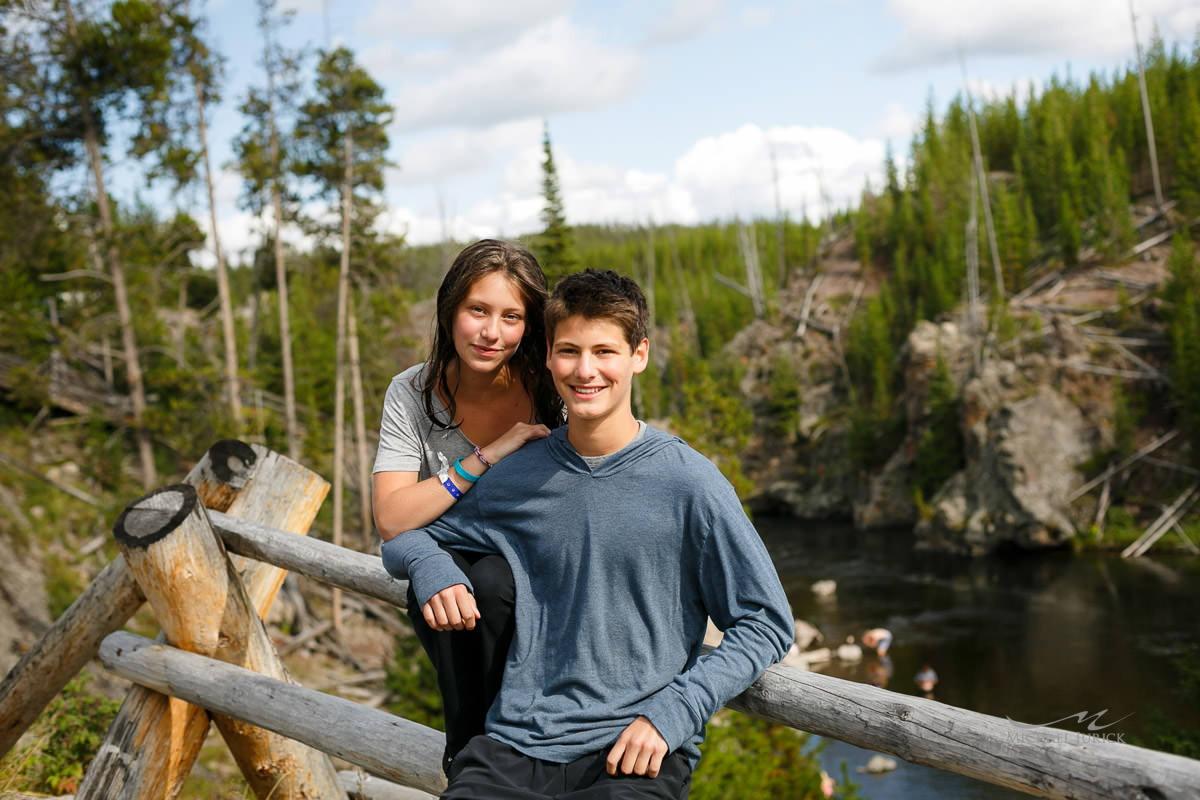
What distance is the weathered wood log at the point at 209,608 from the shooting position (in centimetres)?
308

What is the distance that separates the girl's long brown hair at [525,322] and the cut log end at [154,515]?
1195 mm

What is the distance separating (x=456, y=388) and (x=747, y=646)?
1.08 m

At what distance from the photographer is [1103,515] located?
985 inches

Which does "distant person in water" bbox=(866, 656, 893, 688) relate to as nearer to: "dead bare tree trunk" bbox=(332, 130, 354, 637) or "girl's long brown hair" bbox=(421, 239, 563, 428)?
"dead bare tree trunk" bbox=(332, 130, 354, 637)

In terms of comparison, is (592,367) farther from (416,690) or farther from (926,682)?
(926,682)

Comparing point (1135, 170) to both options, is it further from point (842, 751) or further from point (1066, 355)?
point (842, 751)

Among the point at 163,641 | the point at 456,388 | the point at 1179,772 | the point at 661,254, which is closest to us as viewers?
the point at 1179,772

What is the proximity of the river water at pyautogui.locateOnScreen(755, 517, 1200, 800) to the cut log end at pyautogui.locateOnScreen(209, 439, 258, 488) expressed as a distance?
904cm

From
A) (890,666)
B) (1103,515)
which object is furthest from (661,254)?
(890,666)

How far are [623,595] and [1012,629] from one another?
18383 mm

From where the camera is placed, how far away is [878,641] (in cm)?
1755

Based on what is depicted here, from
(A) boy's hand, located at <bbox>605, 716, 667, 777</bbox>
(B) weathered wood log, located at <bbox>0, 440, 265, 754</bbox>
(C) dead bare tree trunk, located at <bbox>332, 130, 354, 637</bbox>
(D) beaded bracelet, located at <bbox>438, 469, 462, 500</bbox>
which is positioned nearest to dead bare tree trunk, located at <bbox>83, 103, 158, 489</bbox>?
(C) dead bare tree trunk, located at <bbox>332, 130, 354, 637</bbox>

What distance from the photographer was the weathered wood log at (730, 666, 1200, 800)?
1.53m

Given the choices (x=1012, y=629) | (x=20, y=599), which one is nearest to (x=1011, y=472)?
(x=1012, y=629)
